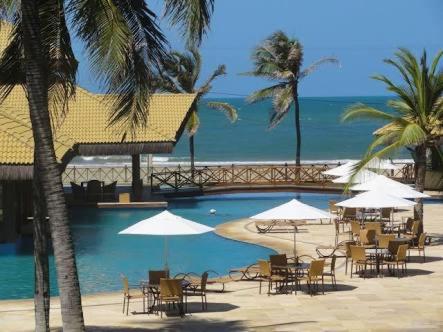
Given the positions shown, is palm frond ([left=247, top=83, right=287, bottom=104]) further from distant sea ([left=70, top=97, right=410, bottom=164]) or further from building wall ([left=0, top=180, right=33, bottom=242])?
distant sea ([left=70, top=97, right=410, bottom=164])

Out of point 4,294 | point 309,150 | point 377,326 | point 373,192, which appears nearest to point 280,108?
point 373,192

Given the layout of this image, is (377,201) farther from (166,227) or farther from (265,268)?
(166,227)

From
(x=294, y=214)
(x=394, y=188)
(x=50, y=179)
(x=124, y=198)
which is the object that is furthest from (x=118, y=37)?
(x=124, y=198)

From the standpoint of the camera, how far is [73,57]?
13367 mm

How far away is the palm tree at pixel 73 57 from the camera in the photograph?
12148 mm

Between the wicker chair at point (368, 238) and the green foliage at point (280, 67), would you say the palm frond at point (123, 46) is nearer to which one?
the wicker chair at point (368, 238)

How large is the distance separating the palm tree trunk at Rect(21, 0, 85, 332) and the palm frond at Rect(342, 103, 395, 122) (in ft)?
48.2

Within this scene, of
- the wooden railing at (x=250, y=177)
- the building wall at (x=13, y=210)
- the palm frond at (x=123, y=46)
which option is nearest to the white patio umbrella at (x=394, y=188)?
the building wall at (x=13, y=210)

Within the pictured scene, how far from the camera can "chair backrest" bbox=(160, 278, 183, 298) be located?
16953mm

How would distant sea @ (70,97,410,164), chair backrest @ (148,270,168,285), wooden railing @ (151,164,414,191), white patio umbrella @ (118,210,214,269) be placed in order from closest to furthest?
chair backrest @ (148,270,168,285) → white patio umbrella @ (118,210,214,269) → wooden railing @ (151,164,414,191) → distant sea @ (70,97,410,164)

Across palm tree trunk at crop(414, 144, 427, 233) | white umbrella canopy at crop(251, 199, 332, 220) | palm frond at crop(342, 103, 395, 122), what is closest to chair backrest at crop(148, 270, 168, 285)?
white umbrella canopy at crop(251, 199, 332, 220)

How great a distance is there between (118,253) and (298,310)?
395 inches

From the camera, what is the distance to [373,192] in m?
24.0

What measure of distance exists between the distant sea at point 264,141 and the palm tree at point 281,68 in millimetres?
28478
